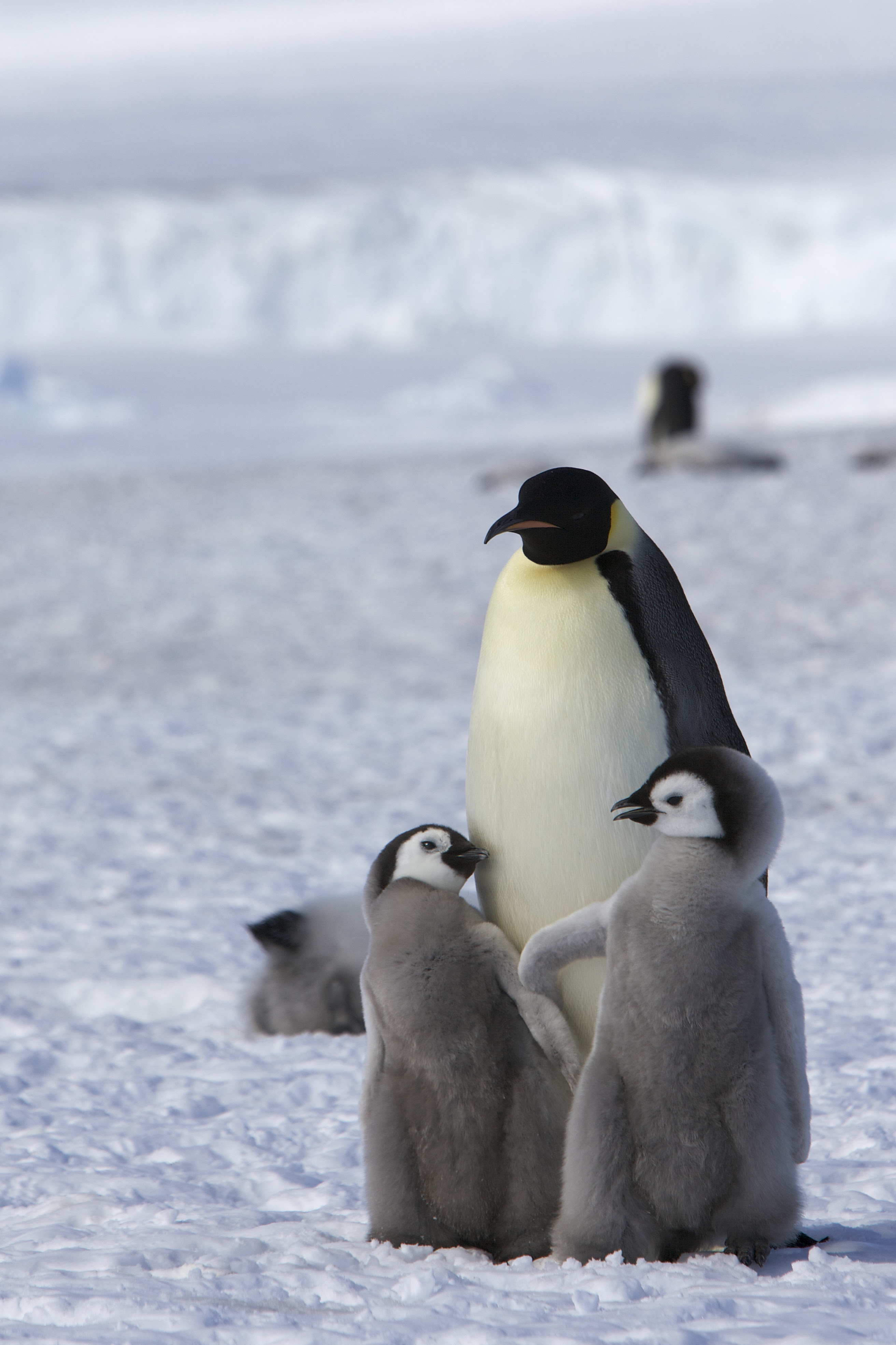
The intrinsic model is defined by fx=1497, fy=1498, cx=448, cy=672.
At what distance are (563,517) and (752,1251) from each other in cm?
96

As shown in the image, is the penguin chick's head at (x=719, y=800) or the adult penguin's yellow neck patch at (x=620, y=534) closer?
the penguin chick's head at (x=719, y=800)

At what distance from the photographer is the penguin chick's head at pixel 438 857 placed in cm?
200

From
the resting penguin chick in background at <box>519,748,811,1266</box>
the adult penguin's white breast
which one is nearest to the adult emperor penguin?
the adult penguin's white breast

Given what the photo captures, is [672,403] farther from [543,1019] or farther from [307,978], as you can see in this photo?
[543,1019]

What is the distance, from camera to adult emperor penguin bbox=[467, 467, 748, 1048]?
2.04 meters

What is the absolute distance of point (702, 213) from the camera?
34406mm

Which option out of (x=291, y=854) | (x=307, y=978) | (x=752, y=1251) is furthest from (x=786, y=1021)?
(x=291, y=854)

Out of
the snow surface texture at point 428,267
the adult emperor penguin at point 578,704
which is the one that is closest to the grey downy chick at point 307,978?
the adult emperor penguin at point 578,704

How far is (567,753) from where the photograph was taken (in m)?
2.07

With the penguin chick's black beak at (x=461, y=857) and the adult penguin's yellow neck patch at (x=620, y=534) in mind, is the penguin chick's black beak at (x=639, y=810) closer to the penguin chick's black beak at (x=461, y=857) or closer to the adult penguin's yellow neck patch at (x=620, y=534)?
the penguin chick's black beak at (x=461, y=857)

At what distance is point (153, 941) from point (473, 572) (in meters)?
4.84

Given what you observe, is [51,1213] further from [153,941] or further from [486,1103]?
[153,941]

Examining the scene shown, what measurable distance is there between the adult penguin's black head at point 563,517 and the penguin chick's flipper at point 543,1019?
0.54 meters

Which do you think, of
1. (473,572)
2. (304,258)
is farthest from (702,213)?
(473,572)
